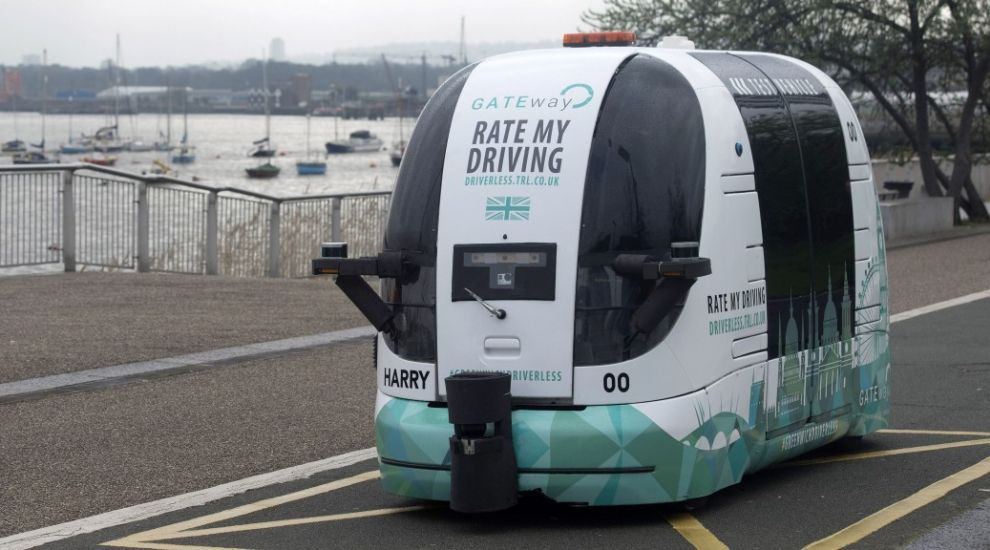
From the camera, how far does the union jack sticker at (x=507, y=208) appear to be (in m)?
7.07

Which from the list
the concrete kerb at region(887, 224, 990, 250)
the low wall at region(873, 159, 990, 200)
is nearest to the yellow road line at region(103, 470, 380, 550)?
the concrete kerb at region(887, 224, 990, 250)

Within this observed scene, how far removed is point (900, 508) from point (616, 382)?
63.0 inches

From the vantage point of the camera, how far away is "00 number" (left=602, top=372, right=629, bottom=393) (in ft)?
22.8

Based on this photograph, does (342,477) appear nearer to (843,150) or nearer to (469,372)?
(469,372)

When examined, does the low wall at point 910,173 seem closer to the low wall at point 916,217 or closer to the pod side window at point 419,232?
the low wall at point 916,217

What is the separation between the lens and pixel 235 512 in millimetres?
7684

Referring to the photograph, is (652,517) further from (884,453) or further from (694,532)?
(884,453)

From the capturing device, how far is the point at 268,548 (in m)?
6.93

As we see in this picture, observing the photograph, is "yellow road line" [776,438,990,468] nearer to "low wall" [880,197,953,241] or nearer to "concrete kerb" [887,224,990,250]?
"concrete kerb" [887,224,990,250]

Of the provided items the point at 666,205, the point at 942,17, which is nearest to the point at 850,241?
the point at 666,205

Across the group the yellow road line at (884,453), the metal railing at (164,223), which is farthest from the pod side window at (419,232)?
the metal railing at (164,223)

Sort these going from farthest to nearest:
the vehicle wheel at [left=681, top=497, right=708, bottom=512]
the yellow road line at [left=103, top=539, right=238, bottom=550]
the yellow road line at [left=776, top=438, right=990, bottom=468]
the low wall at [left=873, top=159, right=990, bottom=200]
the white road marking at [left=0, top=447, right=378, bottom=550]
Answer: the low wall at [left=873, top=159, right=990, bottom=200], the yellow road line at [left=776, top=438, right=990, bottom=468], the vehicle wheel at [left=681, top=497, right=708, bottom=512], the white road marking at [left=0, top=447, right=378, bottom=550], the yellow road line at [left=103, top=539, right=238, bottom=550]

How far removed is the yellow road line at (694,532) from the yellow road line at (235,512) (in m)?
1.90

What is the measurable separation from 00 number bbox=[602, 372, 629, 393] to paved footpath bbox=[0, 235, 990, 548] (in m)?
0.66
